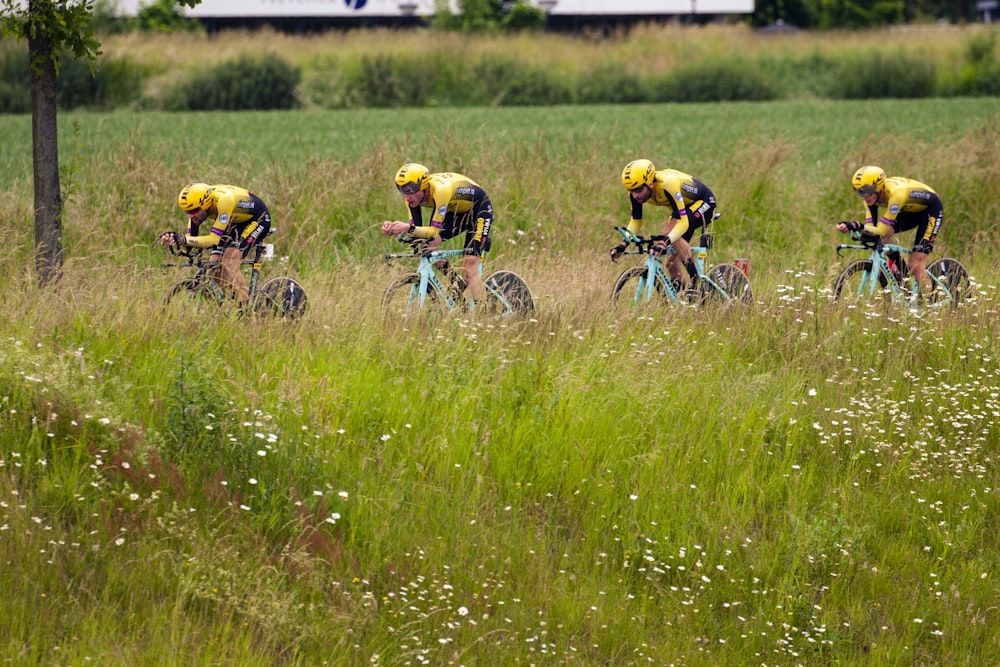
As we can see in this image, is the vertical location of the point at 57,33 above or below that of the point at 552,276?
above

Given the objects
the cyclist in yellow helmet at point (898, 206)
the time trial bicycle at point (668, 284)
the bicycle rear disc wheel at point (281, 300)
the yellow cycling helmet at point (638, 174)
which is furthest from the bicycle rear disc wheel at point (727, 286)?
the bicycle rear disc wheel at point (281, 300)

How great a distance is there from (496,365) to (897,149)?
11412 mm

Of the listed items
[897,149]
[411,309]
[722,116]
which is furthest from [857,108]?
[411,309]

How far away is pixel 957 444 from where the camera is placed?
736 cm

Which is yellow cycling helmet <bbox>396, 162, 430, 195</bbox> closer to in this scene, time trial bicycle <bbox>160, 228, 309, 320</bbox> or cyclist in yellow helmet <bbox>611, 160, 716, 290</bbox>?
time trial bicycle <bbox>160, 228, 309, 320</bbox>

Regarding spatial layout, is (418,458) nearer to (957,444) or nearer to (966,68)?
(957,444)

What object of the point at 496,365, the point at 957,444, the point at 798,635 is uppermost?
the point at 496,365

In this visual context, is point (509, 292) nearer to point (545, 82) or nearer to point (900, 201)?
point (900, 201)

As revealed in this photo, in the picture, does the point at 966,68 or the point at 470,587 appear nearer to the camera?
the point at 470,587

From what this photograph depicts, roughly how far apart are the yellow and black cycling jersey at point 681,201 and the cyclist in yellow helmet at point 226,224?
337 centimetres

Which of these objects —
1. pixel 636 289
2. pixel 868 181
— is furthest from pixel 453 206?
pixel 868 181

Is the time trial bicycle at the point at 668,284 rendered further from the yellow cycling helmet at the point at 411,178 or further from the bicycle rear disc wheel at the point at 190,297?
the bicycle rear disc wheel at the point at 190,297

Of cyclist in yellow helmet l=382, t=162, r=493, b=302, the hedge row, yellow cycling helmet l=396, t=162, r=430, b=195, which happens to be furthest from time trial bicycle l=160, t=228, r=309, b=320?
the hedge row

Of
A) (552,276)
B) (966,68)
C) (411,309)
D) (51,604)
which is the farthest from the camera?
(966,68)
